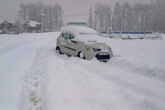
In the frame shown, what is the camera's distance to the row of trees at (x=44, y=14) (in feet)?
240

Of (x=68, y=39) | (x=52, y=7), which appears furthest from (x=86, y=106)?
(x=52, y=7)

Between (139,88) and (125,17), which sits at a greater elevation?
(125,17)

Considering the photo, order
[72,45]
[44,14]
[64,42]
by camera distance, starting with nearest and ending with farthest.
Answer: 1. [72,45]
2. [64,42]
3. [44,14]

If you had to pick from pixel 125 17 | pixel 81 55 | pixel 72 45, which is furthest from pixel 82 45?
pixel 125 17

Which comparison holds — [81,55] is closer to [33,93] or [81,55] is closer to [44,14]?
[33,93]

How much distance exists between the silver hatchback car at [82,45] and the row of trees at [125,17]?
204ft

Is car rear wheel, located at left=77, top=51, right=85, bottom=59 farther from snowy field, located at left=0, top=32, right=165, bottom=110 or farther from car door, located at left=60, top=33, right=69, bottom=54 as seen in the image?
snowy field, located at left=0, top=32, right=165, bottom=110

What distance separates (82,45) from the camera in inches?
310

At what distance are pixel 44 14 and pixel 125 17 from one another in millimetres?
40568

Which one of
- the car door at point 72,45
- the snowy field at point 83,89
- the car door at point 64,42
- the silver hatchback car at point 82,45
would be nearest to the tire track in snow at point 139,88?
the snowy field at point 83,89

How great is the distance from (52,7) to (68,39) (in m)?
75.3

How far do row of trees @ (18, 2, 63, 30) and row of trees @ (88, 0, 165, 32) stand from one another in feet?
59.2

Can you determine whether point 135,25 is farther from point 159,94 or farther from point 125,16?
point 159,94

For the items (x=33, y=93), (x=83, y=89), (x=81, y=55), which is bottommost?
(x=33, y=93)
